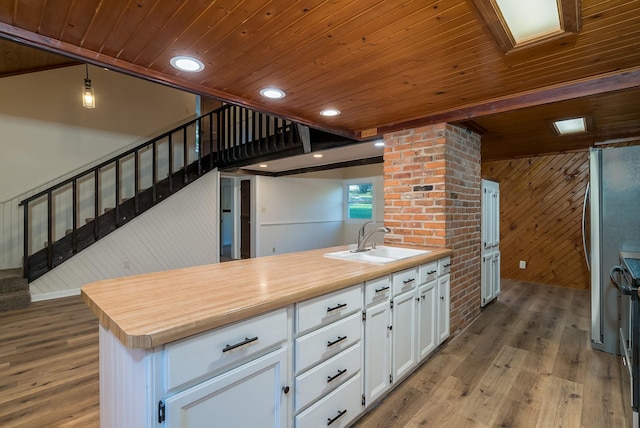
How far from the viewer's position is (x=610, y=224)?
2609mm

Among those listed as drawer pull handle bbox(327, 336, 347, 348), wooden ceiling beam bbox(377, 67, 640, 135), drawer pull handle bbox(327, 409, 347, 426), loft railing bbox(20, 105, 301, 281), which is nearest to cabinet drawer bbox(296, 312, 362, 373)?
drawer pull handle bbox(327, 336, 347, 348)

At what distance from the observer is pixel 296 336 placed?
1.40 m

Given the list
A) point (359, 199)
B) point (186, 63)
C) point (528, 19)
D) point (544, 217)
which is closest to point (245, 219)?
point (359, 199)

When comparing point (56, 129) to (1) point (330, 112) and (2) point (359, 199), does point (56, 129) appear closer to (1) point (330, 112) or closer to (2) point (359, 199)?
(1) point (330, 112)

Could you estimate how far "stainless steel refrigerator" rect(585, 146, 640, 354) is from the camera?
99.2 inches

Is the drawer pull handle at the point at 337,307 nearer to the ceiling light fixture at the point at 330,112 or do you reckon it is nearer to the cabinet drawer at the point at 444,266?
the cabinet drawer at the point at 444,266

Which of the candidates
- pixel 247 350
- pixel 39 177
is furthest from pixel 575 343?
pixel 39 177

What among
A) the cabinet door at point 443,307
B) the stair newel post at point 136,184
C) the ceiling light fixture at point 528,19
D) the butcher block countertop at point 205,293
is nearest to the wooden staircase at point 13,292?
the stair newel post at point 136,184

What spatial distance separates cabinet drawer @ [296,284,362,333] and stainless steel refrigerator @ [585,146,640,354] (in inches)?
94.3

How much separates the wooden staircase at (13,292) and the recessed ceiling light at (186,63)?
152 inches

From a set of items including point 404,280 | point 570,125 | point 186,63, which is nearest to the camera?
point 186,63

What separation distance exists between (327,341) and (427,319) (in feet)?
4.01

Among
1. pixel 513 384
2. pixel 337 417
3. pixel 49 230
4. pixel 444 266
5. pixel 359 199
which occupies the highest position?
pixel 359 199

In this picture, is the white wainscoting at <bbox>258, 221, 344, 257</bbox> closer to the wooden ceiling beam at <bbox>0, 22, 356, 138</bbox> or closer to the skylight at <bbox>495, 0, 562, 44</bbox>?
the wooden ceiling beam at <bbox>0, 22, 356, 138</bbox>
